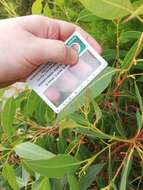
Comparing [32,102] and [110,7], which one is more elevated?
[110,7]

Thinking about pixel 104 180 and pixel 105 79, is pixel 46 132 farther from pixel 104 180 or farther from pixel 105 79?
pixel 105 79

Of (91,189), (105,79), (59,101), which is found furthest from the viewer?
(91,189)

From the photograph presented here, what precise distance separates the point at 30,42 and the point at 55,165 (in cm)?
31

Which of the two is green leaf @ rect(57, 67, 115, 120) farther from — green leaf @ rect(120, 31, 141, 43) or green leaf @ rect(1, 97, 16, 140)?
green leaf @ rect(1, 97, 16, 140)

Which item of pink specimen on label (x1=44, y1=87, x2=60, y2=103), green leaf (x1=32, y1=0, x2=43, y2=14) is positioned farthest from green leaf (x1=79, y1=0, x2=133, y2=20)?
green leaf (x1=32, y1=0, x2=43, y2=14)

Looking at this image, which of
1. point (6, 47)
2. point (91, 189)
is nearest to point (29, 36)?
point (6, 47)

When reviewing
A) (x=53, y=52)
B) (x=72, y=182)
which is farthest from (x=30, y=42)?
(x=72, y=182)

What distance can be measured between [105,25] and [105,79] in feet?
0.79

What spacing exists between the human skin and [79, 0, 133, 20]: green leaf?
282mm

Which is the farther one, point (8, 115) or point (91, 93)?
point (8, 115)

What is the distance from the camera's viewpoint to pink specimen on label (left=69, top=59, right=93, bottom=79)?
41.6 inches

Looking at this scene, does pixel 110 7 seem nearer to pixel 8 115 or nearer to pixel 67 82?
pixel 67 82

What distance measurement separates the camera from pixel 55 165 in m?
1.01

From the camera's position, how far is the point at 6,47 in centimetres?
122
